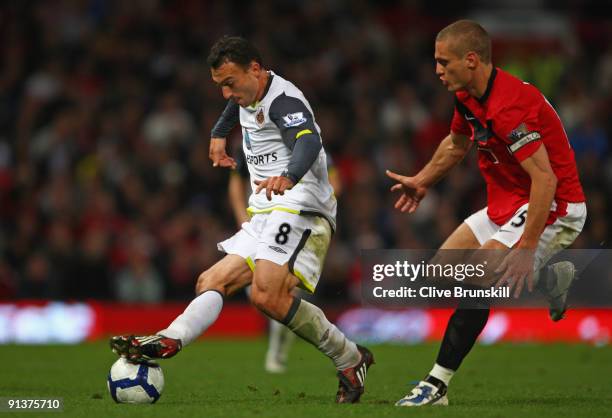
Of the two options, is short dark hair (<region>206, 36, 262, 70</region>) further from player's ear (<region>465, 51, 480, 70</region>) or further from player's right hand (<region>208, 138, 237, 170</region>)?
player's ear (<region>465, 51, 480, 70</region>)

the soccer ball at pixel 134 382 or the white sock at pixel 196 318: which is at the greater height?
the white sock at pixel 196 318

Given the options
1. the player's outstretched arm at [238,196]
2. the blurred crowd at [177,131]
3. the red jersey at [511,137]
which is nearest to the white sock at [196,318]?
the red jersey at [511,137]

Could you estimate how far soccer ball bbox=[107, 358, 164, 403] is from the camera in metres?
6.42

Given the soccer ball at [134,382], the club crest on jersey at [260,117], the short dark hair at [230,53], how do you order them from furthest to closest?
1. the club crest on jersey at [260,117]
2. the short dark hair at [230,53]
3. the soccer ball at [134,382]

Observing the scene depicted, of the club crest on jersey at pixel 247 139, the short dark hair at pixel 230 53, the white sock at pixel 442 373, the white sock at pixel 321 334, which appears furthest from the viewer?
the club crest on jersey at pixel 247 139

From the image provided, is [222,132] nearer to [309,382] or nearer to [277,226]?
[277,226]

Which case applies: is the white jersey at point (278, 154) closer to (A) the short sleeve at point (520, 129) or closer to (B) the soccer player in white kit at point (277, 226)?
(B) the soccer player in white kit at point (277, 226)

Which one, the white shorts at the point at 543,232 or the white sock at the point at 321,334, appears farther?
the white sock at the point at 321,334

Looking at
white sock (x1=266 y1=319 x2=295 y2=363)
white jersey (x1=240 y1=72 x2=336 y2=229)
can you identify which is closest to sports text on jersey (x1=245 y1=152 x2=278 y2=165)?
white jersey (x1=240 y1=72 x2=336 y2=229)

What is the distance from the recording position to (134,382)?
643cm

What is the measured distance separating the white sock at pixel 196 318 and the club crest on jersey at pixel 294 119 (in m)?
1.07

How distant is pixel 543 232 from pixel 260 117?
179cm

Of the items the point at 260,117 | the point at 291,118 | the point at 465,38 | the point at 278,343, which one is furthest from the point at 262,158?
the point at 278,343

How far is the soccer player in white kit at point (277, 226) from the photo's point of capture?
21.8 ft
